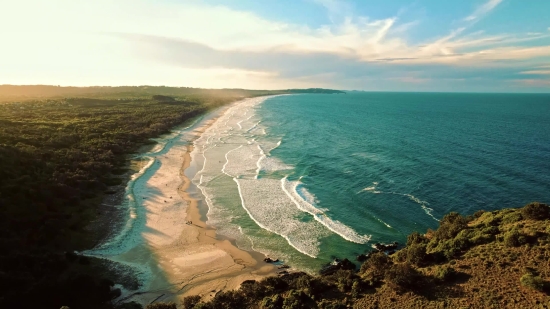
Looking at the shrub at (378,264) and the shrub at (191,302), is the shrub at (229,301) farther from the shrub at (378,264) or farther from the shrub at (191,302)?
the shrub at (378,264)

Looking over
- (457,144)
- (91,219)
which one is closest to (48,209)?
(91,219)

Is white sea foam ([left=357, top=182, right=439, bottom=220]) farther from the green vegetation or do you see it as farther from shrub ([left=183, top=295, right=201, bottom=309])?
the green vegetation

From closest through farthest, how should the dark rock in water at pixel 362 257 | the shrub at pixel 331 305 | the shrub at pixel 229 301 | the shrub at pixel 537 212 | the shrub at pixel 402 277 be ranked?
the shrub at pixel 331 305 < the shrub at pixel 402 277 < the shrub at pixel 229 301 < the shrub at pixel 537 212 < the dark rock in water at pixel 362 257

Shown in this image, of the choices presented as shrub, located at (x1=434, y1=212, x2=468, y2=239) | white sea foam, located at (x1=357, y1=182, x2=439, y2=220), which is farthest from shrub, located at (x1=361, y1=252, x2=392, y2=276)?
white sea foam, located at (x1=357, y1=182, x2=439, y2=220)

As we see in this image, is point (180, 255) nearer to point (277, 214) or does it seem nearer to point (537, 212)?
point (277, 214)

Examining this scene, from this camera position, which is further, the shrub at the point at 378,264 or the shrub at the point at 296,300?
the shrub at the point at 378,264

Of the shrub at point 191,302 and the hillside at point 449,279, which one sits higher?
the hillside at point 449,279

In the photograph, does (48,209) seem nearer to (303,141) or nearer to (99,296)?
(99,296)

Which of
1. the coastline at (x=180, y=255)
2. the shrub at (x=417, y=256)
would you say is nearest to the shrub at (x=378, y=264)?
the shrub at (x=417, y=256)
